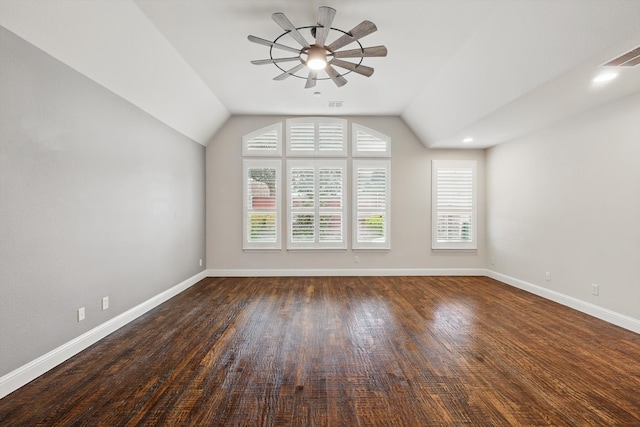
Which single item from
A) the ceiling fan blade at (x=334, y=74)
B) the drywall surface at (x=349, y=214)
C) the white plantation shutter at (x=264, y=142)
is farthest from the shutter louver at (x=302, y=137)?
the ceiling fan blade at (x=334, y=74)

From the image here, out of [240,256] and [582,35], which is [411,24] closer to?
[582,35]

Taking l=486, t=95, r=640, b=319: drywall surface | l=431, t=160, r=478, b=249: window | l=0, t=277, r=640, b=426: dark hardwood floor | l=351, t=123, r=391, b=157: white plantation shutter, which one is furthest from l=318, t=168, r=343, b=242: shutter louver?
l=486, t=95, r=640, b=319: drywall surface

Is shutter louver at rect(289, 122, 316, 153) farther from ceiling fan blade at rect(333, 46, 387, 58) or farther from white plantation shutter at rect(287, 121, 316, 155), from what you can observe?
ceiling fan blade at rect(333, 46, 387, 58)

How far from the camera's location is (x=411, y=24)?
3156 millimetres

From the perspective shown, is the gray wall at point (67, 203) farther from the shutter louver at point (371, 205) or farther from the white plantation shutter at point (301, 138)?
the shutter louver at point (371, 205)

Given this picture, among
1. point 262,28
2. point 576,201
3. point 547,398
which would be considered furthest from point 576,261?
point 262,28

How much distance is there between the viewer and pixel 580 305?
13.4 feet

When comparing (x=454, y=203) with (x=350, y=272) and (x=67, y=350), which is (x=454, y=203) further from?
(x=67, y=350)

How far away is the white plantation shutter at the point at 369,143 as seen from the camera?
6.26m

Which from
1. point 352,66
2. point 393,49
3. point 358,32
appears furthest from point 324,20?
point 393,49

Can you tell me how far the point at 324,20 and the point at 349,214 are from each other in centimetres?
405

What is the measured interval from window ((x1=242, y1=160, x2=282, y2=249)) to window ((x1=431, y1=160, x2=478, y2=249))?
3.25m

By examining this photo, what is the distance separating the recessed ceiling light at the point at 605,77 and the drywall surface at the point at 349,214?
323 centimetres

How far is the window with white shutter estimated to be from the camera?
6.23 meters
